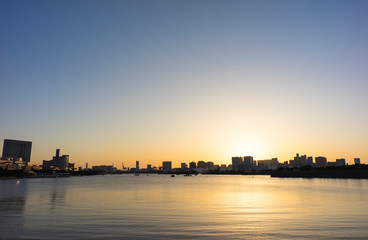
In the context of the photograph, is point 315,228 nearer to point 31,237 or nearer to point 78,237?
point 78,237

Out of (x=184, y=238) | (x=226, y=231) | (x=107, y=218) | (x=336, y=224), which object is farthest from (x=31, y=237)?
(x=336, y=224)

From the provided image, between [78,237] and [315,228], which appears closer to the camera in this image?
[78,237]

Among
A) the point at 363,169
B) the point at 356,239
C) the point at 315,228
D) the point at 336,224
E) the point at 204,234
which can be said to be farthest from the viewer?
the point at 363,169

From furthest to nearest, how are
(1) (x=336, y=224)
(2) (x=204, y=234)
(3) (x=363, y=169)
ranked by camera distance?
1. (3) (x=363, y=169)
2. (1) (x=336, y=224)
3. (2) (x=204, y=234)

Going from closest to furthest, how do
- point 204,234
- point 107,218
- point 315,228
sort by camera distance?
point 204,234 → point 315,228 → point 107,218

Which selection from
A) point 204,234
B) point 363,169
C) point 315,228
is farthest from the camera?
point 363,169

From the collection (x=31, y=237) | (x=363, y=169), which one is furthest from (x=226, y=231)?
(x=363, y=169)

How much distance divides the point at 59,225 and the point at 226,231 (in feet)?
58.8

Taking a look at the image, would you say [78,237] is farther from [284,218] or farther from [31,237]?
[284,218]

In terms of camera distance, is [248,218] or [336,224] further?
[248,218]

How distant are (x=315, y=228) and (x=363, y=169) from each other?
666ft

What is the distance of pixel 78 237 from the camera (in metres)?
22.6

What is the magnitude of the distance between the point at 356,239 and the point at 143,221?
843 inches

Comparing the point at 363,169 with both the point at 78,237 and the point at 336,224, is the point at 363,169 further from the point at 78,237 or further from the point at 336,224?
the point at 78,237
